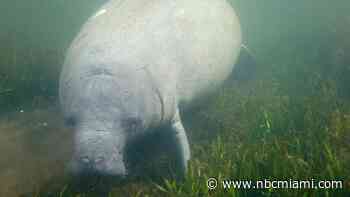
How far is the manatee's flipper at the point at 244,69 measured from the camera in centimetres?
1106

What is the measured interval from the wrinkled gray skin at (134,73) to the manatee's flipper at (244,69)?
2.99 metres

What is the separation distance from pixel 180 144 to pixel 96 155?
6.20ft

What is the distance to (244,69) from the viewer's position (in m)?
11.7

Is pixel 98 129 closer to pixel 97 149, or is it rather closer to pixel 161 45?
pixel 97 149

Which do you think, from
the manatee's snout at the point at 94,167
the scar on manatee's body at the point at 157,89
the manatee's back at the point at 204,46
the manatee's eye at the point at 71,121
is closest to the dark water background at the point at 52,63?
the manatee's eye at the point at 71,121

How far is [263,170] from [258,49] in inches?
412

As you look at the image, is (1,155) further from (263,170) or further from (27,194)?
(263,170)

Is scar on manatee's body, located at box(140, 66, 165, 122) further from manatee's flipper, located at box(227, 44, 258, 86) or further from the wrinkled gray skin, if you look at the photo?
manatee's flipper, located at box(227, 44, 258, 86)

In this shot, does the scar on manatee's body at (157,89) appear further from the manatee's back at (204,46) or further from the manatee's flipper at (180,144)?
the manatee's back at (204,46)

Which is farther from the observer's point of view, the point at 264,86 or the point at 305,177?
the point at 264,86

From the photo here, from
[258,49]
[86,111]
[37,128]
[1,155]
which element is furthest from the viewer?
[258,49]

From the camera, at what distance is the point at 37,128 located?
757cm

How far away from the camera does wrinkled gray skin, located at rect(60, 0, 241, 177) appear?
15.9 feet

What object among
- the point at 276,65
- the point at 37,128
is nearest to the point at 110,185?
the point at 37,128
